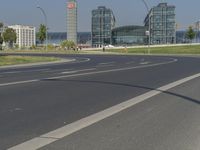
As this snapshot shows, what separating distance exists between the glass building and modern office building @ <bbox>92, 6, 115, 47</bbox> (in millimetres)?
5532

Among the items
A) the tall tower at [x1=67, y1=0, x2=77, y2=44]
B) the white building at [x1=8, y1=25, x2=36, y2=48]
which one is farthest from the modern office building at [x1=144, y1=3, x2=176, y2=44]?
the white building at [x1=8, y1=25, x2=36, y2=48]

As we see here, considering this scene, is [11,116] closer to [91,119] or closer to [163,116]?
[91,119]

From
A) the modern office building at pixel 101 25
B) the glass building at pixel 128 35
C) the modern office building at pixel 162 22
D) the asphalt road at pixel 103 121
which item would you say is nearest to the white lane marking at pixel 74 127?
the asphalt road at pixel 103 121

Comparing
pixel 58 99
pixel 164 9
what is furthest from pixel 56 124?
pixel 164 9

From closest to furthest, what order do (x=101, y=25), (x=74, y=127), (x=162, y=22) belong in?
1. (x=74, y=127)
2. (x=162, y=22)
3. (x=101, y=25)

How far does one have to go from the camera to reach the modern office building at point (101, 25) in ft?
500

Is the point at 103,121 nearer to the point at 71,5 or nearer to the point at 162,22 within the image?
the point at 162,22

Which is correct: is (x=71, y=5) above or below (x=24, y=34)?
above

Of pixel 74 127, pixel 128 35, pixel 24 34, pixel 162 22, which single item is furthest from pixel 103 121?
→ pixel 24 34

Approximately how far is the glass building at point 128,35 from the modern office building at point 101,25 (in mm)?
5532

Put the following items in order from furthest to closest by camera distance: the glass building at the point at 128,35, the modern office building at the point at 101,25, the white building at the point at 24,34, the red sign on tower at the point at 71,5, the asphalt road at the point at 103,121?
the white building at the point at 24,34, the red sign on tower at the point at 71,5, the glass building at the point at 128,35, the modern office building at the point at 101,25, the asphalt road at the point at 103,121

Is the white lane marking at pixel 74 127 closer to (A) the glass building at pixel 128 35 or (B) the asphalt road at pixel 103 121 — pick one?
(B) the asphalt road at pixel 103 121

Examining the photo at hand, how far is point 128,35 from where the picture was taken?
16788 cm

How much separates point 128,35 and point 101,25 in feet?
61.0
